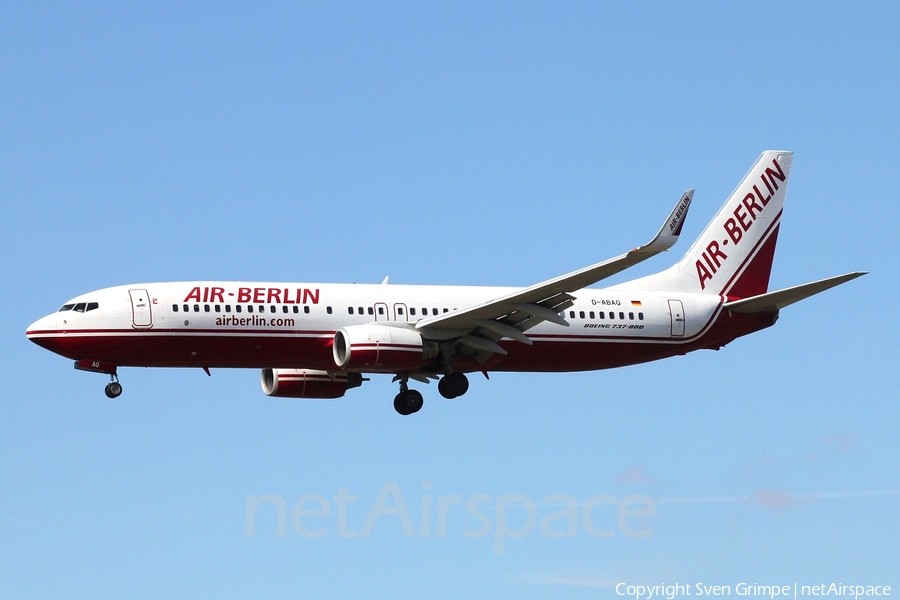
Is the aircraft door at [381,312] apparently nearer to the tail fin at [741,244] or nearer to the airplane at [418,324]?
→ the airplane at [418,324]

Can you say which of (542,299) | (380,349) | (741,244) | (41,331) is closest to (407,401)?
(380,349)

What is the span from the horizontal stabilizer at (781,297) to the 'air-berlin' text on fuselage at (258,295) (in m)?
15.9

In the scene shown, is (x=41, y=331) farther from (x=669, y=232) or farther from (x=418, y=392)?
(x=669, y=232)

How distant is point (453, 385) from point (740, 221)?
1461cm

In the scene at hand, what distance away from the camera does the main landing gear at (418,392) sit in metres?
51.5

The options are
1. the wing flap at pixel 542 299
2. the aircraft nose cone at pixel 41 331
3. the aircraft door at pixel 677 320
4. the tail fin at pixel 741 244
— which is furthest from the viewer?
the tail fin at pixel 741 244

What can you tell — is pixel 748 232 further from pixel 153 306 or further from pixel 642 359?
pixel 153 306

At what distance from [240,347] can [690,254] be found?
18616 millimetres

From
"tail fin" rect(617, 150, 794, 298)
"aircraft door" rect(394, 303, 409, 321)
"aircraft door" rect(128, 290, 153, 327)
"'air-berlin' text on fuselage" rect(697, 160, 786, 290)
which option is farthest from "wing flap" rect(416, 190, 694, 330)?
"'air-berlin' text on fuselage" rect(697, 160, 786, 290)

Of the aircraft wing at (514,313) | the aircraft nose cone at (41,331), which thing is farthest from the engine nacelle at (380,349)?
the aircraft nose cone at (41,331)

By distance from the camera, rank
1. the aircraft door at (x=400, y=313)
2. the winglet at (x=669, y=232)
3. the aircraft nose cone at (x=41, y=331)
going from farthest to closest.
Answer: the aircraft door at (x=400, y=313) → the aircraft nose cone at (x=41, y=331) → the winglet at (x=669, y=232)

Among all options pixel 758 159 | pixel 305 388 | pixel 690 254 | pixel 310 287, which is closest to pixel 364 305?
pixel 310 287

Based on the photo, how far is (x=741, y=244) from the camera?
5806cm

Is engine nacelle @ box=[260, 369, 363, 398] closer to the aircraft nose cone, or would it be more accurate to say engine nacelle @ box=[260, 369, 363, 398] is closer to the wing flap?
the wing flap
